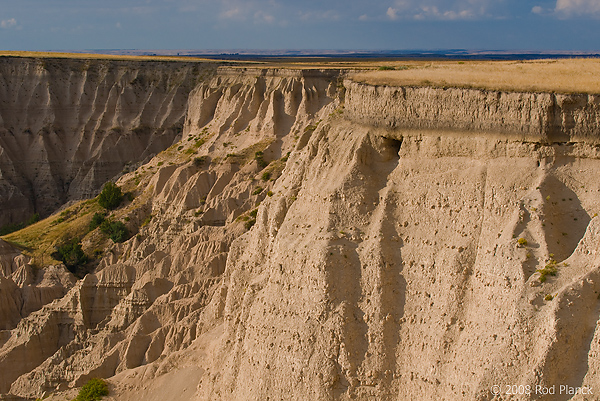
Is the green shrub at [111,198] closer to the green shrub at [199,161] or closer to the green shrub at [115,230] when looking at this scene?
the green shrub at [115,230]

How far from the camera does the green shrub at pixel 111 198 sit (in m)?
51.3

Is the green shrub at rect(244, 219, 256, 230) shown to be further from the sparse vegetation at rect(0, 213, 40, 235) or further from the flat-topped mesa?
the sparse vegetation at rect(0, 213, 40, 235)

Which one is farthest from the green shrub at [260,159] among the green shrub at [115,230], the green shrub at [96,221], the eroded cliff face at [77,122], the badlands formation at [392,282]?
the eroded cliff face at [77,122]

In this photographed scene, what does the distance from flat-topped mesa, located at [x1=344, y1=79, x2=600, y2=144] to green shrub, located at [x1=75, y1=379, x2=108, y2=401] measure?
13785 millimetres

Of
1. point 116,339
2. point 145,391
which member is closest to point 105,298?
point 116,339

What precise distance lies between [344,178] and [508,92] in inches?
204

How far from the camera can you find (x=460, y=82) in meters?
21.5

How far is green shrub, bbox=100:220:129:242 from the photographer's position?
154ft

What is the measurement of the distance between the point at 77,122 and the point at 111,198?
89.2 ft

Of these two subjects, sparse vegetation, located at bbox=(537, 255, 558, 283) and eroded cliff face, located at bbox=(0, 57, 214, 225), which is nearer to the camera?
sparse vegetation, located at bbox=(537, 255, 558, 283)

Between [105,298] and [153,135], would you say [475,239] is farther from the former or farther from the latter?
[153,135]

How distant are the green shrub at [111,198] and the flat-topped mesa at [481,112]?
3120cm

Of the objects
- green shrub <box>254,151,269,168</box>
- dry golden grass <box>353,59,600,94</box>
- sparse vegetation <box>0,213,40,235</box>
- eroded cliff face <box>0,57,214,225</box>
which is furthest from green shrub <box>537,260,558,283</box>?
eroded cliff face <box>0,57,214,225</box>

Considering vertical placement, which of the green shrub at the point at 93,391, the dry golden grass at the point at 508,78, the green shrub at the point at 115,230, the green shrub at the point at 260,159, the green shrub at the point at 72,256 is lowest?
the green shrub at the point at 72,256
